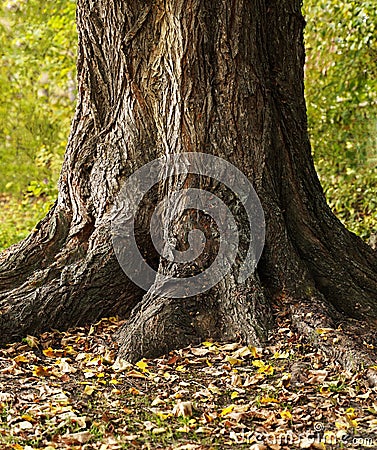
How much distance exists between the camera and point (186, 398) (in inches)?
157

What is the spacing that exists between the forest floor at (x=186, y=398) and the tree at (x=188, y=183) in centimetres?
18

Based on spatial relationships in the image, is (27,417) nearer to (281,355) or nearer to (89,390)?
(89,390)

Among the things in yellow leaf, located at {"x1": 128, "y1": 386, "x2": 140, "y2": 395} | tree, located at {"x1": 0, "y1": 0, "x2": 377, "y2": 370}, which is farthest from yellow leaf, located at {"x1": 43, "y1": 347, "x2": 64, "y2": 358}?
yellow leaf, located at {"x1": 128, "y1": 386, "x2": 140, "y2": 395}

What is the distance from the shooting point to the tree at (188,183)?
187 inches

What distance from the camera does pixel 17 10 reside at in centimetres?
1186

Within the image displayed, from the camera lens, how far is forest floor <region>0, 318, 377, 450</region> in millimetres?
3471

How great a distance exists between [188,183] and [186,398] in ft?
5.18

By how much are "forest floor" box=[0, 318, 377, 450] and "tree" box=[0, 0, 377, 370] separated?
18cm

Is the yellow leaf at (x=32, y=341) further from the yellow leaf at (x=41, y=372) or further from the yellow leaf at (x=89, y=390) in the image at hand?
the yellow leaf at (x=89, y=390)

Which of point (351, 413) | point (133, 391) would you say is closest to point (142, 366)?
point (133, 391)

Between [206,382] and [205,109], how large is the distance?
1877 millimetres

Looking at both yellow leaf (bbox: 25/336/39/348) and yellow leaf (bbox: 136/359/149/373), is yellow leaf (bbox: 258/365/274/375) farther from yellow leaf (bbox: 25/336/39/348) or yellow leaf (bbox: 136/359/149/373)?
yellow leaf (bbox: 25/336/39/348)

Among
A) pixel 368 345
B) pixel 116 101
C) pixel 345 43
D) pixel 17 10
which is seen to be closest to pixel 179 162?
pixel 116 101

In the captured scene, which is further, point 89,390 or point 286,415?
point 89,390
